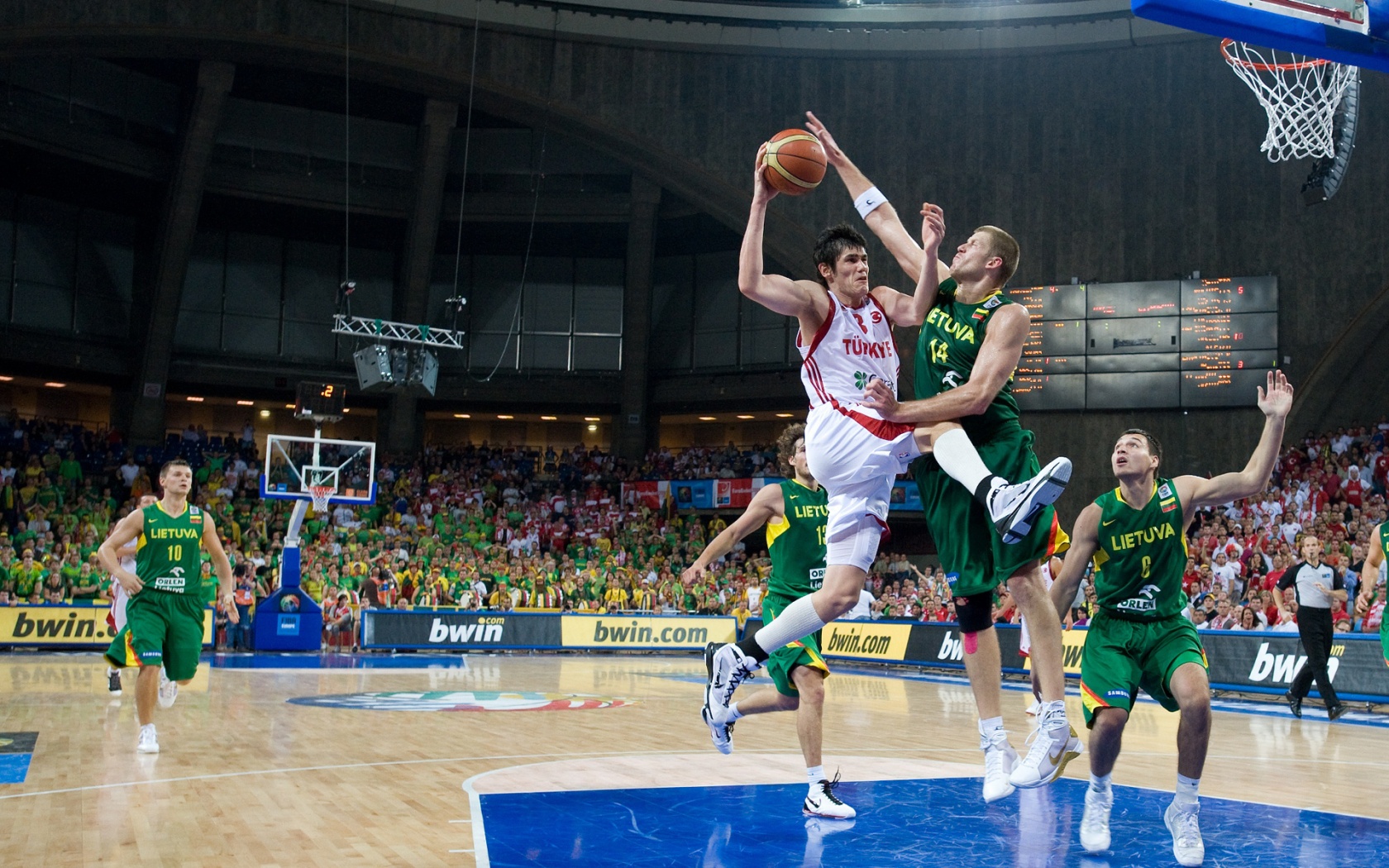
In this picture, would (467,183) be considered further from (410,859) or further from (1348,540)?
(410,859)

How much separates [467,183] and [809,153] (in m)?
31.6

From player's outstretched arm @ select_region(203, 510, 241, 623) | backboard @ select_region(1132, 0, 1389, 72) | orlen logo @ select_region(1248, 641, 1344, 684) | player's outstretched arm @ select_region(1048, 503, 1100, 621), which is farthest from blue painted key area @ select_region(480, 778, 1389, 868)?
orlen logo @ select_region(1248, 641, 1344, 684)

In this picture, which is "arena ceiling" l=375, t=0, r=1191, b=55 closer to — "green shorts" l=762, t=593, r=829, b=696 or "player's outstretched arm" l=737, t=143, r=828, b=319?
"green shorts" l=762, t=593, r=829, b=696

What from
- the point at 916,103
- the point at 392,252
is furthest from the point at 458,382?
the point at 916,103

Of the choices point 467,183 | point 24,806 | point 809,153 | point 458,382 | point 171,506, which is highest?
point 467,183

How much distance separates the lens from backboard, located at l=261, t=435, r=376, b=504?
22.4 meters

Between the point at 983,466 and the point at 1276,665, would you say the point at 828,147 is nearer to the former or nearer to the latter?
the point at 983,466

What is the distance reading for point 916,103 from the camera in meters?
31.0

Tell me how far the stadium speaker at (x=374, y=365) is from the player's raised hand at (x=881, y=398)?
74.6 ft

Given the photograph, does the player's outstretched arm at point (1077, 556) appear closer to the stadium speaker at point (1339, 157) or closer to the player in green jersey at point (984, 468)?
the player in green jersey at point (984, 468)

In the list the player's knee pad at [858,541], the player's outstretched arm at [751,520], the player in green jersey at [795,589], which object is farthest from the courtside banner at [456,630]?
the player's knee pad at [858,541]

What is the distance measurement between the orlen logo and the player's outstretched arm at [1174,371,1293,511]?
10.3 metres

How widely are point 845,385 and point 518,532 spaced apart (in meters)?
27.2

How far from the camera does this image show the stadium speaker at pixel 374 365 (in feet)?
88.1
